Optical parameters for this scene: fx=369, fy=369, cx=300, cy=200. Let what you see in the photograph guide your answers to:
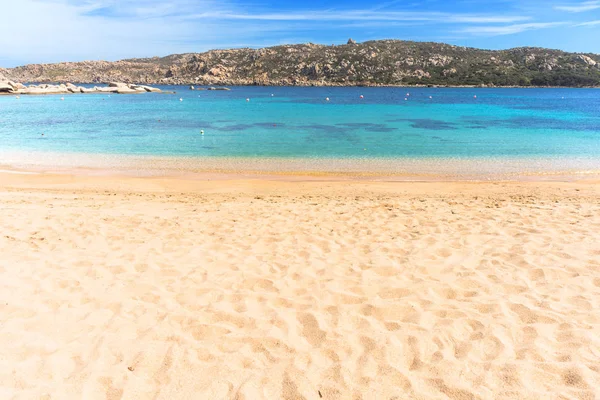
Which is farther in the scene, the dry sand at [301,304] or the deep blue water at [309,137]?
the deep blue water at [309,137]

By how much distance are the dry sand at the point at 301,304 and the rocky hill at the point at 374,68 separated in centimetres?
11035

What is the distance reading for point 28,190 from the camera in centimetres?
1162

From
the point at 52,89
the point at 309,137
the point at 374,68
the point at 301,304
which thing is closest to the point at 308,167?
the point at 309,137

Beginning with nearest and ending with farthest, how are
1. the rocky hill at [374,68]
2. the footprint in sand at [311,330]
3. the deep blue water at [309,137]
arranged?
1. the footprint in sand at [311,330]
2. the deep blue water at [309,137]
3. the rocky hill at [374,68]

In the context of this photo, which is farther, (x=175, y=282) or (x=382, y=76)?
(x=382, y=76)

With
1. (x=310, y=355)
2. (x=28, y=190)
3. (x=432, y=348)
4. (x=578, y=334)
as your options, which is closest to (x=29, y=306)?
(x=310, y=355)

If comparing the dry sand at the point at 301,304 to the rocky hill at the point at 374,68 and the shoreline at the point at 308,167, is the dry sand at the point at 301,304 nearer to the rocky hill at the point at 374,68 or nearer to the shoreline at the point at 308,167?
the shoreline at the point at 308,167

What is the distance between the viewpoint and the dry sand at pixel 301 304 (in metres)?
3.31

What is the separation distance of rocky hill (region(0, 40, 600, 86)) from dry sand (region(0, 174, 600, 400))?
110m

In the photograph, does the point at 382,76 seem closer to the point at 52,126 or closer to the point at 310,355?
the point at 52,126

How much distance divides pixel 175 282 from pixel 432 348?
339cm

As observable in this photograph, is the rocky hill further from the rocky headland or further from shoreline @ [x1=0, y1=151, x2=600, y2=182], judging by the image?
shoreline @ [x1=0, y1=151, x2=600, y2=182]

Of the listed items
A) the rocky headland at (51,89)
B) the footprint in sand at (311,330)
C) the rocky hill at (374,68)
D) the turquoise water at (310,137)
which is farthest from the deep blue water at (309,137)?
the rocky hill at (374,68)

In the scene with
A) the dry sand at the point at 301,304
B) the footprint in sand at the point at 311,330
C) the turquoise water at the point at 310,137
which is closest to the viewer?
the dry sand at the point at 301,304
